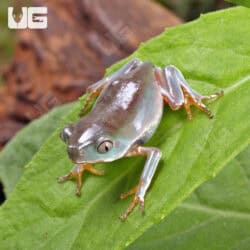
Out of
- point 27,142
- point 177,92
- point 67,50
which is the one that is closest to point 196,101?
point 177,92

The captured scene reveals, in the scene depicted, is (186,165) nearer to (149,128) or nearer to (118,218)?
(118,218)

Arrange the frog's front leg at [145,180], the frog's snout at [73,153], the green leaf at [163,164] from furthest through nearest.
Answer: the frog's snout at [73,153] < the frog's front leg at [145,180] < the green leaf at [163,164]

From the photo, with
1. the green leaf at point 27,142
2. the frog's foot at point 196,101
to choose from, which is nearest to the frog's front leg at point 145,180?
the frog's foot at point 196,101

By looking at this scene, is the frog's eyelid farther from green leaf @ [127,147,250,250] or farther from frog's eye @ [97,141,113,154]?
green leaf @ [127,147,250,250]

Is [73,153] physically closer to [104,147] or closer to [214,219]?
[104,147]

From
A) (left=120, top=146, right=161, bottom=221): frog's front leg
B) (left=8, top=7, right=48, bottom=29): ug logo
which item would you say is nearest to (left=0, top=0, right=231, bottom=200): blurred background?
(left=8, top=7, right=48, bottom=29): ug logo

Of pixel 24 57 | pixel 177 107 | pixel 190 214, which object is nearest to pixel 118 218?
pixel 177 107

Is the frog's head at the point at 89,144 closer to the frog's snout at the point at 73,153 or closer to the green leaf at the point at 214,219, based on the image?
the frog's snout at the point at 73,153
